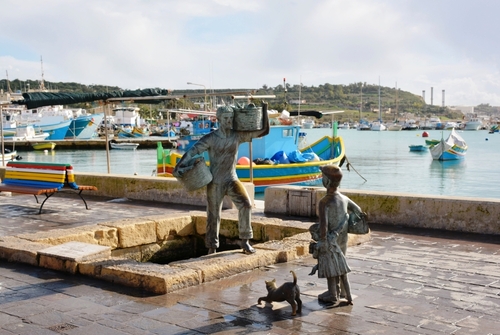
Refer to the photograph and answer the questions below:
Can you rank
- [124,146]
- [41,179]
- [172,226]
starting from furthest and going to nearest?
[124,146] → [41,179] → [172,226]

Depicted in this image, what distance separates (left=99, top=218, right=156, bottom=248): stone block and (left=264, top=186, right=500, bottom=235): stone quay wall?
2.48 meters

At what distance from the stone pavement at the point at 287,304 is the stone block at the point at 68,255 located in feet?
0.41

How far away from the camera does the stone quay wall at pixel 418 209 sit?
845 centimetres

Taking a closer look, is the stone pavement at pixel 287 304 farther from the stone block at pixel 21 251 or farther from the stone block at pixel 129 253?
the stone block at pixel 129 253

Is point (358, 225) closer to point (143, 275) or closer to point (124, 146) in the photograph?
point (143, 275)

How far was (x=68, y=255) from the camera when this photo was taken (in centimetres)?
657

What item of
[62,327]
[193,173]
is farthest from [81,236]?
[62,327]

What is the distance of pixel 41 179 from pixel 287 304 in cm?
726

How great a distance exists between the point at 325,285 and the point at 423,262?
1518 mm

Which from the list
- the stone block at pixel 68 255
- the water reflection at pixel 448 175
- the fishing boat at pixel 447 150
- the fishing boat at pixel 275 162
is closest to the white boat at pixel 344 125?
the fishing boat at pixel 447 150

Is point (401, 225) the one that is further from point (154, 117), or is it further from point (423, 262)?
point (154, 117)

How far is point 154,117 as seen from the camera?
435ft

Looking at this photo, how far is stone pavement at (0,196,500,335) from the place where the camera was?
4676 mm

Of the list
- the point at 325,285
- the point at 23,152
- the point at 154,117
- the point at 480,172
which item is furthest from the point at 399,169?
the point at 154,117
